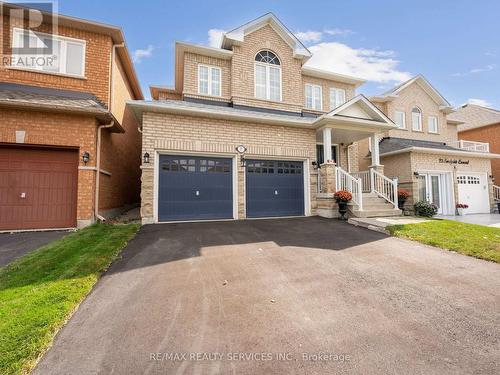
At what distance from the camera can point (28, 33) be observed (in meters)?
8.07

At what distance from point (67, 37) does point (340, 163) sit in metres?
13.2

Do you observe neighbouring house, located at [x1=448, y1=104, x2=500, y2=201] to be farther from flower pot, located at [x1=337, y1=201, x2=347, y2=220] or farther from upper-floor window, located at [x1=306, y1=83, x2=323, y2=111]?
flower pot, located at [x1=337, y1=201, x2=347, y2=220]

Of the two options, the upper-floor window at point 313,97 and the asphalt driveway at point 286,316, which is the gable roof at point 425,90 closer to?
the upper-floor window at point 313,97

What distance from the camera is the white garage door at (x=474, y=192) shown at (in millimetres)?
13211

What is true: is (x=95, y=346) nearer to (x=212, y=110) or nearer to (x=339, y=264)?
(x=339, y=264)

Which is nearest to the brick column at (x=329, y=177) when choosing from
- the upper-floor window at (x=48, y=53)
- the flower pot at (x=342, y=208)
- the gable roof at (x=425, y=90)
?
the flower pot at (x=342, y=208)

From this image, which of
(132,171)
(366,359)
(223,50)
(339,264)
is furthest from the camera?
(132,171)

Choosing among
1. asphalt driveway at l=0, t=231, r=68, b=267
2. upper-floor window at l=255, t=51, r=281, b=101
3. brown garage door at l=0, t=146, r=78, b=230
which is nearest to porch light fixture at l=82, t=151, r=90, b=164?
brown garage door at l=0, t=146, r=78, b=230

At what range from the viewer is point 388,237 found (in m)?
6.44

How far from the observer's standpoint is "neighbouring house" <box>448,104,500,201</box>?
17500 millimetres

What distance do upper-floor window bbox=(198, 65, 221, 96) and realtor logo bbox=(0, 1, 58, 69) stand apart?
5.54m

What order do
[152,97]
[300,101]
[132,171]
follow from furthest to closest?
[152,97]
[132,171]
[300,101]

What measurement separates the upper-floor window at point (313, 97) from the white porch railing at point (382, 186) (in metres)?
5.05

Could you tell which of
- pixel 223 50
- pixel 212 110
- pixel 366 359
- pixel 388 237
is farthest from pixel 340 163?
pixel 366 359
